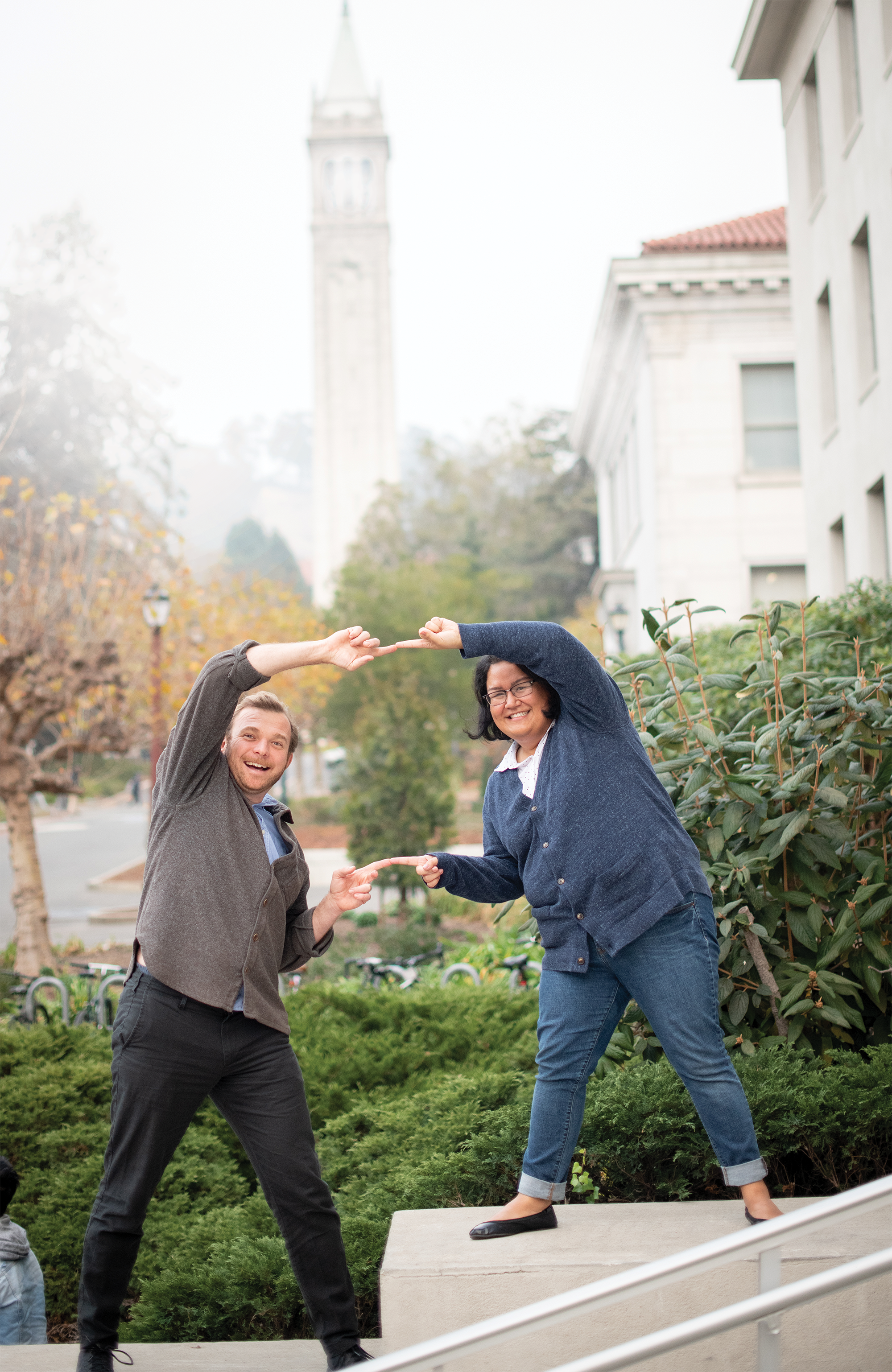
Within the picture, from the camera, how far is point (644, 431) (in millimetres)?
22609

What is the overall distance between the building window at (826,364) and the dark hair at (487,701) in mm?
13529

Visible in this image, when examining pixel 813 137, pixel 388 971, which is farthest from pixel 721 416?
pixel 388 971

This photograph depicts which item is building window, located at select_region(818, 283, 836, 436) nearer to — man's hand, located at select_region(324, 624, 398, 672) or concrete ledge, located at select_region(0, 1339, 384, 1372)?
man's hand, located at select_region(324, 624, 398, 672)

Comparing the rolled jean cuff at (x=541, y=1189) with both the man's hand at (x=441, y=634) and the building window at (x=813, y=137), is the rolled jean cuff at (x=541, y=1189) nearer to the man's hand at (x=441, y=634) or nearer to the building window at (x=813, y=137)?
the man's hand at (x=441, y=634)

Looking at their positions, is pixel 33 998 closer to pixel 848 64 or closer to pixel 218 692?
pixel 218 692

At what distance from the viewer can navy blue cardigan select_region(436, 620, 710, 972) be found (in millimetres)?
2930

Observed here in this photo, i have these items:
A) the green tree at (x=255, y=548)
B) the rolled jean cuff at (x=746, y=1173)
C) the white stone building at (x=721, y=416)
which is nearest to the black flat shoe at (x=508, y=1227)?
the rolled jean cuff at (x=746, y=1173)

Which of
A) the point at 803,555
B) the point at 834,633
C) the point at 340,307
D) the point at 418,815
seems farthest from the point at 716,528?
the point at 340,307

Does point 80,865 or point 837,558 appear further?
point 80,865

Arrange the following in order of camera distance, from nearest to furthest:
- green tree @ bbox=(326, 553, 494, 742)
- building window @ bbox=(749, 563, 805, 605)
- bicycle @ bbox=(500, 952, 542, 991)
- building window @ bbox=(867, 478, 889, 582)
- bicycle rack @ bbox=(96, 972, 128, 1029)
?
bicycle @ bbox=(500, 952, 542, 991)
bicycle rack @ bbox=(96, 972, 128, 1029)
building window @ bbox=(867, 478, 889, 582)
building window @ bbox=(749, 563, 805, 605)
green tree @ bbox=(326, 553, 494, 742)

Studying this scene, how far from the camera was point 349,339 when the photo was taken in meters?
81.1

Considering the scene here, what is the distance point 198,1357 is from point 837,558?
14.4 metres

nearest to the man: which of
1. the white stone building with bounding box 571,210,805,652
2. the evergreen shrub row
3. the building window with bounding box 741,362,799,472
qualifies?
the evergreen shrub row

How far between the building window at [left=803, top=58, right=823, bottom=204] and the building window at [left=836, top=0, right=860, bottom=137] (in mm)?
1455
